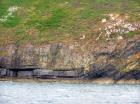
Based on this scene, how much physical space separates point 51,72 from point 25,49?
9.24 meters

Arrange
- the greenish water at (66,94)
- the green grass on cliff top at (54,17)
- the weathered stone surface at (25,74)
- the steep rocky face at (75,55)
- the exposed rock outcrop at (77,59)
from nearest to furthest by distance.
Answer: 1. the greenish water at (66,94)
2. the exposed rock outcrop at (77,59)
3. the steep rocky face at (75,55)
4. the weathered stone surface at (25,74)
5. the green grass on cliff top at (54,17)

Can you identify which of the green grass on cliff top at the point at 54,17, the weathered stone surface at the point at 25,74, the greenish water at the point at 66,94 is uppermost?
the green grass on cliff top at the point at 54,17

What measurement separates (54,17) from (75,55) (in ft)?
59.4

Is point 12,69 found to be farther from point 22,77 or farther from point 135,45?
point 135,45

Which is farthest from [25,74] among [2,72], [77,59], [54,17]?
[54,17]

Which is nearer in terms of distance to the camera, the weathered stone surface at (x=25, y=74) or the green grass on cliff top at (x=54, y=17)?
the weathered stone surface at (x=25, y=74)

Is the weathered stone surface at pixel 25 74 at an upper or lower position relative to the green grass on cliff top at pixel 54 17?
lower

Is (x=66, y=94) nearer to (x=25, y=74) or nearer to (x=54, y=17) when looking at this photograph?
(x=25, y=74)

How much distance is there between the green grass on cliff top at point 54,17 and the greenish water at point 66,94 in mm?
24450

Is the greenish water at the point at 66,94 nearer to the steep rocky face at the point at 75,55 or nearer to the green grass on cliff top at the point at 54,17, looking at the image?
the steep rocky face at the point at 75,55

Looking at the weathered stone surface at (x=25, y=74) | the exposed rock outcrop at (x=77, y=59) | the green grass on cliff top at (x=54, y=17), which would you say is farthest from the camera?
the green grass on cliff top at (x=54, y=17)

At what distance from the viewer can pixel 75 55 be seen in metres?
150

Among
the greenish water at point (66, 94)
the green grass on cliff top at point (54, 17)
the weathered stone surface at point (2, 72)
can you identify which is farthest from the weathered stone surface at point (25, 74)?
the greenish water at point (66, 94)

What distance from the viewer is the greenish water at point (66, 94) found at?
97.5 meters
